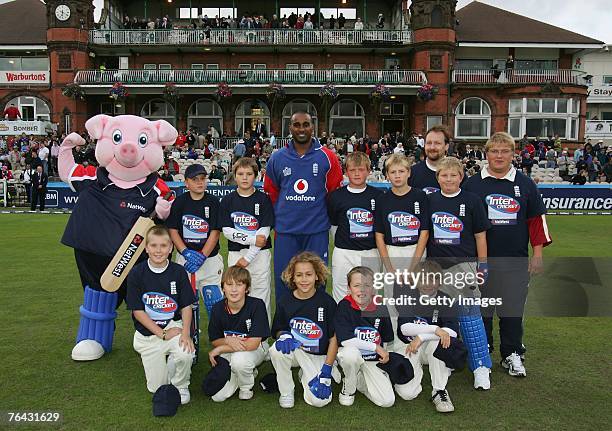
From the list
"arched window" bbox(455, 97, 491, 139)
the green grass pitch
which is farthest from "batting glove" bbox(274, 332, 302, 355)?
"arched window" bbox(455, 97, 491, 139)

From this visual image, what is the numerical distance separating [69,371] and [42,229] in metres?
10.0

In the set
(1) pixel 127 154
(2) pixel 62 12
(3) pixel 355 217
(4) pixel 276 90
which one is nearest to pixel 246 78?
(4) pixel 276 90

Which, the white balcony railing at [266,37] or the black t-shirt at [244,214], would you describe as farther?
the white balcony railing at [266,37]

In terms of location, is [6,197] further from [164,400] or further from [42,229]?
[164,400]

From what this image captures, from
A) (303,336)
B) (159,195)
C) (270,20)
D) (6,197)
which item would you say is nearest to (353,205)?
(303,336)

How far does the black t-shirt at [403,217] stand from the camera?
4.70 m

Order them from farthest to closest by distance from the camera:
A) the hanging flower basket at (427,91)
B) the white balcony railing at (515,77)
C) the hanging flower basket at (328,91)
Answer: the white balcony railing at (515,77), the hanging flower basket at (427,91), the hanging flower basket at (328,91)

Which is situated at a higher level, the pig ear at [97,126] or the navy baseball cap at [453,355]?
the pig ear at [97,126]

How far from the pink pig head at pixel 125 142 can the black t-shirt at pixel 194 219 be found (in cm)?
52

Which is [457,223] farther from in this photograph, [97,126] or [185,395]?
[97,126]

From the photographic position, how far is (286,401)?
13.7ft

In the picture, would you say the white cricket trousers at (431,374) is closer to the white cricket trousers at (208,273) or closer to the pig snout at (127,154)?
the white cricket trousers at (208,273)

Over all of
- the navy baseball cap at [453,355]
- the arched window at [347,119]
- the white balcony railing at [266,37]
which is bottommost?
the navy baseball cap at [453,355]

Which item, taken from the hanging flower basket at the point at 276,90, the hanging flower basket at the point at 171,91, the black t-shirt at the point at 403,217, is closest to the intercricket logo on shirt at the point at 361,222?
the black t-shirt at the point at 403,217
